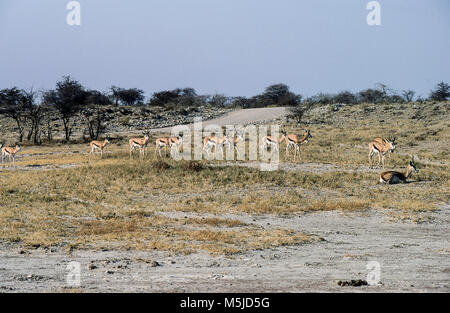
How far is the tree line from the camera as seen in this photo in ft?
151

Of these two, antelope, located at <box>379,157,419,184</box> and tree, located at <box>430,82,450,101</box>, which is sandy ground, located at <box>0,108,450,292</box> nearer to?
antelope, located at <box>379,157,419,184</box>

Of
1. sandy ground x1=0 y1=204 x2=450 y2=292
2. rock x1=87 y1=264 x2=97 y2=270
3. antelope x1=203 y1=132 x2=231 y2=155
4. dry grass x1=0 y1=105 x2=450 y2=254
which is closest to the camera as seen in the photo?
sandy ground x1=0 y1=204 x2=450 y2=292

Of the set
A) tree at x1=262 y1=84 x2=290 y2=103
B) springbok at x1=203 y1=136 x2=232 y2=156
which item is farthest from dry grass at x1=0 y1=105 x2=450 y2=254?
tree at x1=262 y1=84 x2=290 y2=103

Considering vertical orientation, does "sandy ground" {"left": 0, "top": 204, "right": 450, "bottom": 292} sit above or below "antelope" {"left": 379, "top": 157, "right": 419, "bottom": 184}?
below

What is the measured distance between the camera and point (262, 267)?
1015 cm

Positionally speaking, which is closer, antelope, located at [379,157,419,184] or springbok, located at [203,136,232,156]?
antelope, located at [379,157,419,184]

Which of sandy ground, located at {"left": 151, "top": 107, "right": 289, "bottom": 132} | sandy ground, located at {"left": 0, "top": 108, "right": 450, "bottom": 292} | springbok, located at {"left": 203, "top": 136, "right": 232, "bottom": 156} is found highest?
sandy ground, located at {"left": 151, "top": 107, "right": 289, "bottom": 132}

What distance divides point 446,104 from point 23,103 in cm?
3674

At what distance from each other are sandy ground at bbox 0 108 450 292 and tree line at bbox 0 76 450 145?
3213 cm

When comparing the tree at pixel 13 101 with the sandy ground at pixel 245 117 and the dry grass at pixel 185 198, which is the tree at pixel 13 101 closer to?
the sandy ground at pixel 245 117

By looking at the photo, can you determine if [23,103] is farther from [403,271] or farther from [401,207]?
[403,271]

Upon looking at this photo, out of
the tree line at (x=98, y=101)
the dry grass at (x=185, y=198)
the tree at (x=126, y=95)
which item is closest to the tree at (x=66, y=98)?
the tree line at (x=98, y=101)

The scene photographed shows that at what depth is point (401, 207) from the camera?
16828 mm

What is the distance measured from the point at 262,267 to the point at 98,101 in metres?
64.9
